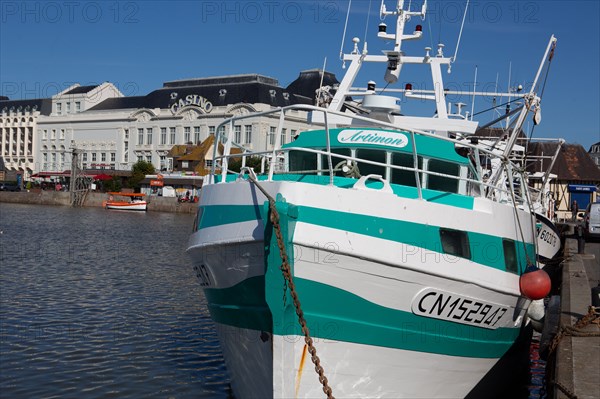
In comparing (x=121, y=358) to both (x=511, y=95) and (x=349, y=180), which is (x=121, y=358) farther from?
(x=511, y=95)

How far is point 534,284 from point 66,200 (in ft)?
281

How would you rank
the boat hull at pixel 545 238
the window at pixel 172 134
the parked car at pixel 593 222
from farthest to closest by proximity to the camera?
the window at pixel 172 134, the parked car at pixel 593 222, the boat hull at pixel 545 238

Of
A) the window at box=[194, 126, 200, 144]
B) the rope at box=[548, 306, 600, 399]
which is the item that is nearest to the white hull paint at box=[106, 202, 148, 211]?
the window at box=[194, 126, 200, 144]

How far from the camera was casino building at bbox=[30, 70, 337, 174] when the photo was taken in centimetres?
10469

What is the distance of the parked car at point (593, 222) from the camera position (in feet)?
112

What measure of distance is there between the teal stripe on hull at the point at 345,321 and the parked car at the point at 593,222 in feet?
85.0

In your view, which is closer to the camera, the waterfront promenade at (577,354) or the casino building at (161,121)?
the waterfront promenade at (577,354)

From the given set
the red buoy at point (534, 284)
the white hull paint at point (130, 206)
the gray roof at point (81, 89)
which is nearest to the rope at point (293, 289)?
the red buoy at point (534, 284)

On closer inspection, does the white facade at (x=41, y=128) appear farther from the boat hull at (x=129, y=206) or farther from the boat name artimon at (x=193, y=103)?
the boat hull at (x=129, y=206)

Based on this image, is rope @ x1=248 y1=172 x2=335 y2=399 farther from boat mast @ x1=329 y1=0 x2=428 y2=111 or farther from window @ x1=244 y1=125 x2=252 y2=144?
window @ x1=244 y1=125 x2=252 y2=144

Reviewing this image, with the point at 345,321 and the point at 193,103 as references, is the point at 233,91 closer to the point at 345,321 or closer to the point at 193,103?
the point at 193,103

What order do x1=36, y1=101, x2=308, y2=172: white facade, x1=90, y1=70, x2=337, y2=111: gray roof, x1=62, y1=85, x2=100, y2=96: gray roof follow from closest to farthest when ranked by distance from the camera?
x1=90, y1=70, x2=337, y2=111: gray roof → x1=36, y1=101, x2=308, y2=172: white facade → x1=62, y1=85, x2=100, y2=96: gray roof

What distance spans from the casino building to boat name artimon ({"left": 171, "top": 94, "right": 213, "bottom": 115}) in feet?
0.19

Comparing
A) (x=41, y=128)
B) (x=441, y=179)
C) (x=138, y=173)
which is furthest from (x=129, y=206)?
(x=441, y=179)
